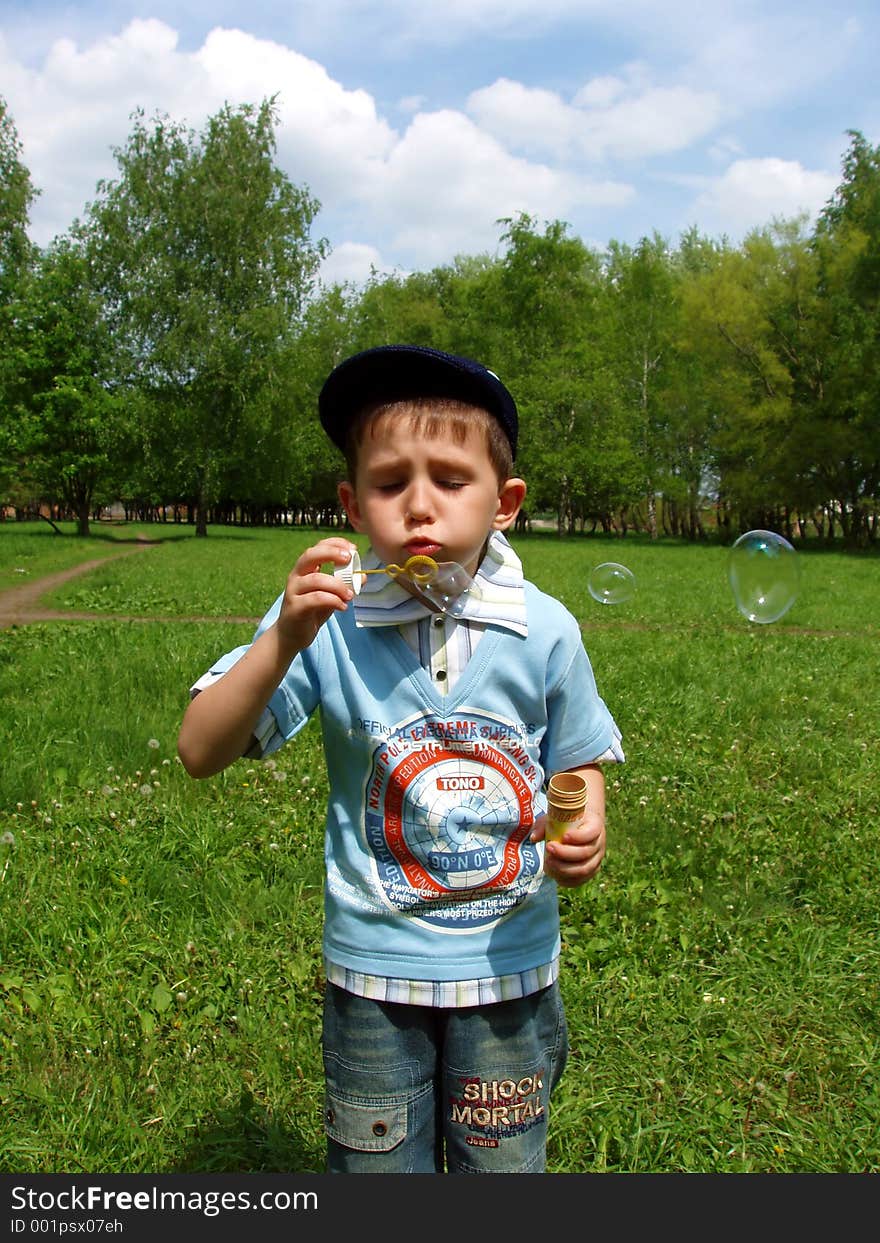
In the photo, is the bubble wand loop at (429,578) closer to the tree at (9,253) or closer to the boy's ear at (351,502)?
the boy's ear at (351,502)

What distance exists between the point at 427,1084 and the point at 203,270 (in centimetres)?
4269

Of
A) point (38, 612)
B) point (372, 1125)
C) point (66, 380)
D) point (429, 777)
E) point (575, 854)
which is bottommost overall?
point (372, 1125)

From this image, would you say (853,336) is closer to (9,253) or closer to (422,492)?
(9,253)

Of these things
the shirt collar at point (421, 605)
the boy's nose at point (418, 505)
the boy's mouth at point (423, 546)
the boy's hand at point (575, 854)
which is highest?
the boy's nose at point (418, 505)

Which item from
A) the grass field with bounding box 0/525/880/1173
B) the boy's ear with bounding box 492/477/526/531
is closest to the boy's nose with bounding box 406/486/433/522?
the boy's ear with bounding box 492/477/526/531

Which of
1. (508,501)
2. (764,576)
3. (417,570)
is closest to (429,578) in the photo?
(417,570)

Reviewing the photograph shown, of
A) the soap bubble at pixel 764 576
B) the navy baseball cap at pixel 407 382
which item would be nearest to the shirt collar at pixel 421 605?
the navy baseball cap at pixel 407 382

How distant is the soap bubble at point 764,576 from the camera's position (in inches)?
221

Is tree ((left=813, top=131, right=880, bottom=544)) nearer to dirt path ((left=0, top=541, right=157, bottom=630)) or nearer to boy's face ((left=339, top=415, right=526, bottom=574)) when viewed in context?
dirt path ((left=0, top=541, right=157, bottom=630))

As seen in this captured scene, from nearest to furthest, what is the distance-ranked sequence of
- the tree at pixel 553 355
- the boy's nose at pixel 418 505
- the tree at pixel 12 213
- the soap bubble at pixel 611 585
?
the boy's nose at pixel 418 505 < the soap bubble at pixel 611 585 < the tree at pixel 12 213 < the tree at pixel 553 355

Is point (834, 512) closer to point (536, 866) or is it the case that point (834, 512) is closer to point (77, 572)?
point (77, 572)

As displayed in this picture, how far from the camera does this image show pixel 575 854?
1.83m

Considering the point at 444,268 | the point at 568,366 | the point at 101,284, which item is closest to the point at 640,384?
the point at 568,366

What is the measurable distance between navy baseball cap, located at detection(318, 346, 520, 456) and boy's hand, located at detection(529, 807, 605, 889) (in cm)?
79
